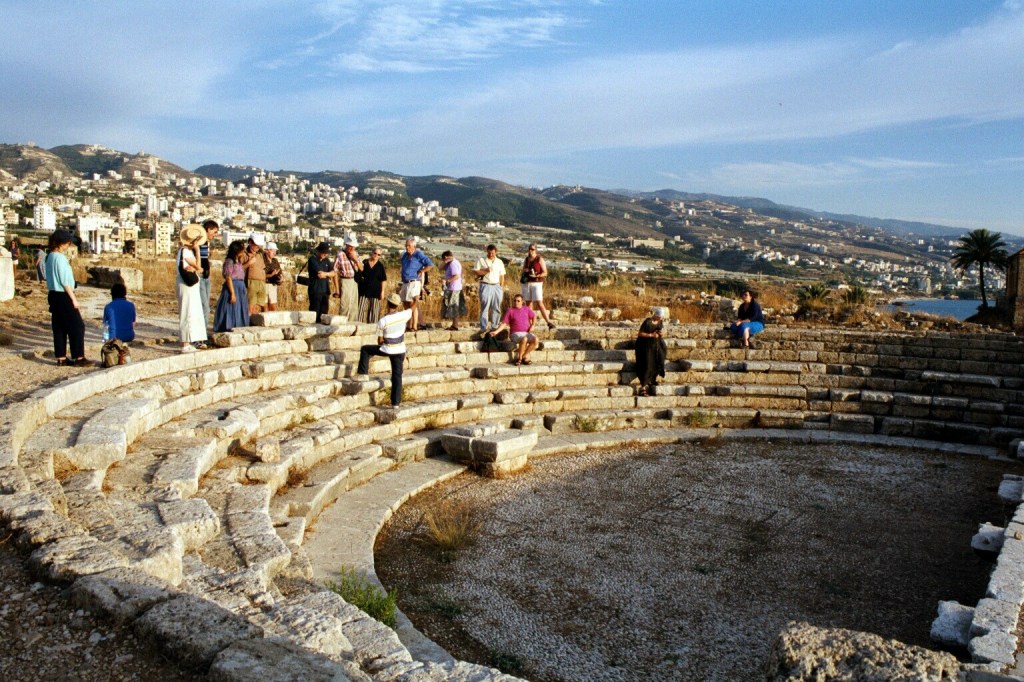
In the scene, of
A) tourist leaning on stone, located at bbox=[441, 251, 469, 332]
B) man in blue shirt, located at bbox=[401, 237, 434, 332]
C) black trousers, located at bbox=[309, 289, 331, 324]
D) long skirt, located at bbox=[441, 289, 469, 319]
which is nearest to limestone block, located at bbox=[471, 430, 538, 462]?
man in blue shirt, located at bbox=[401, 237, 434, 332]

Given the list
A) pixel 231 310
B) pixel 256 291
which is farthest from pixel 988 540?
pixel 256 291

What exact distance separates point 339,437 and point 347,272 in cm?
542

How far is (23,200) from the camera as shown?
156 feet

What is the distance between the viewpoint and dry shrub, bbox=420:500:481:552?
744 centimetres

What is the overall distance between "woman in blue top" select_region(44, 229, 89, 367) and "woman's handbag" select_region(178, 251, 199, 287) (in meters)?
1.24

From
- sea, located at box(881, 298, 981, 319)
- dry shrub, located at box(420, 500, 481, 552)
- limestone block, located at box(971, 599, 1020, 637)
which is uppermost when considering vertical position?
sea, located at box(881, 298, 981, 319)

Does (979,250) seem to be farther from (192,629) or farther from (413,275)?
(192,629)

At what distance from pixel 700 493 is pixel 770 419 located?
4250mm

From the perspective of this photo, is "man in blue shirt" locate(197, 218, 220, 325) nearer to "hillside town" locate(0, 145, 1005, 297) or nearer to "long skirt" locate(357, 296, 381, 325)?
"long skirt" locate(357, 296, 381, 325)

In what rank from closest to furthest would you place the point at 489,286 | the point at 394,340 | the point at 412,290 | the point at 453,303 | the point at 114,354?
the point at 114,354 < the point at 394,340 < the point at 412,290 < the point at 489,286 < the point at 453,303

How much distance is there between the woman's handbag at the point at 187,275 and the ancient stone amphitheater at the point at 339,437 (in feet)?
2.89

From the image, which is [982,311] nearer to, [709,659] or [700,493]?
[700,493]

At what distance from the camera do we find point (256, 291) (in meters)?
13.2


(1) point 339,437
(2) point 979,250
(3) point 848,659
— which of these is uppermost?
(2) point 979,250
